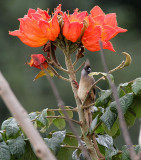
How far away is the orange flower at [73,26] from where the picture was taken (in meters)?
1.41

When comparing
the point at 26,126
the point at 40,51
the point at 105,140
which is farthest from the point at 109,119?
the point at 40,51

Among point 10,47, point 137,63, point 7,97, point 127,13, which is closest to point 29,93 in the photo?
point 10,47

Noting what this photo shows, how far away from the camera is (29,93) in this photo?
9.58 meters

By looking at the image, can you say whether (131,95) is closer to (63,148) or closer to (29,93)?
(63,148)

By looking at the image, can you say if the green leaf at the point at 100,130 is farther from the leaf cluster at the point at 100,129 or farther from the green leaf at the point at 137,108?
the green leaf at the point at 137,108

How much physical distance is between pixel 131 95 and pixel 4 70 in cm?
866

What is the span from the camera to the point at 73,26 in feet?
4.63

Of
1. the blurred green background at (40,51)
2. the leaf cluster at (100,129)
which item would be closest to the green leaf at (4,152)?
the leaf cluster at (100,129)

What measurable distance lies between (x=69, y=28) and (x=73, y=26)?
14 mm

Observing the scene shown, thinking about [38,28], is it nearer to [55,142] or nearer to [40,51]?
[55,142]

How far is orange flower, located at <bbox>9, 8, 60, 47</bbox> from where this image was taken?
1426mm

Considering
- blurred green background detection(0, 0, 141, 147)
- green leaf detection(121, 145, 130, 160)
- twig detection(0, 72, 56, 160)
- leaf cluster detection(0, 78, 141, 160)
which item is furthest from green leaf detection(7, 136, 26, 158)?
blurred green background detection(0, 0, 141, 147)

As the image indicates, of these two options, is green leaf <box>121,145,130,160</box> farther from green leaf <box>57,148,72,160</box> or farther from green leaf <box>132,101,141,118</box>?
green leaf <box>57,148,72,160</box>

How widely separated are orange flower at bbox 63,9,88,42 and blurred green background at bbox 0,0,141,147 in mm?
6707
